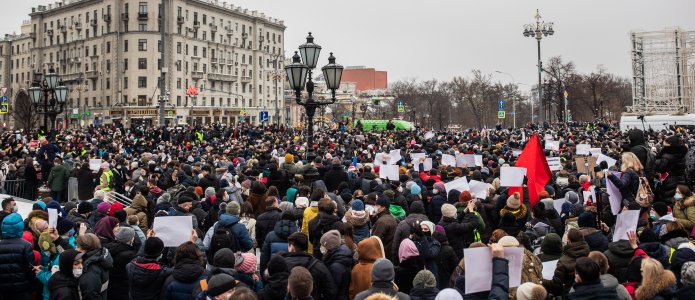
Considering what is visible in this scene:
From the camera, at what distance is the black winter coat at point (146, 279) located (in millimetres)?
6547

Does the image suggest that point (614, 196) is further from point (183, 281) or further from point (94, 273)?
point (94, 273)

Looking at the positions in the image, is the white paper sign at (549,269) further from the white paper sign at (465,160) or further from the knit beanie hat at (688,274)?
the white paper sign at (465,160)

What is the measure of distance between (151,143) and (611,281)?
2626cm

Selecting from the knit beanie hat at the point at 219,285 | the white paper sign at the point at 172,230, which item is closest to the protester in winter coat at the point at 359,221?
the white paper sign at the point at 172,230

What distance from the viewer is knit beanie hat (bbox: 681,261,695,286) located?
5191mm

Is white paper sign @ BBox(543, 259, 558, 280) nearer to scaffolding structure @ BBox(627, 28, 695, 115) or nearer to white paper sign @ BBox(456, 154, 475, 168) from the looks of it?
white paper sign @ BBox(456, 154, 475, 168)

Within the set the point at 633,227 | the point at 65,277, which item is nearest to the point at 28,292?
the point at 65,277

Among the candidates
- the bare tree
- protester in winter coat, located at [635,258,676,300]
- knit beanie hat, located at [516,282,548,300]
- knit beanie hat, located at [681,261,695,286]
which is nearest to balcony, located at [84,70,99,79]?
the bare tree

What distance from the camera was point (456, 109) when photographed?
11631 centimetres

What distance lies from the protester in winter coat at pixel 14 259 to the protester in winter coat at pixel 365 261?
3951mm

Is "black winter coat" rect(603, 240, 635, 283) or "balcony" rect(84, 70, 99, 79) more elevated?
"balcony" rect(84, 70, 99, 79)

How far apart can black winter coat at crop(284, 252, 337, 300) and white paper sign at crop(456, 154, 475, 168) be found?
10.6 m

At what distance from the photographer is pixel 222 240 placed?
777cm

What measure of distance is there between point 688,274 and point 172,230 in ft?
18.8
